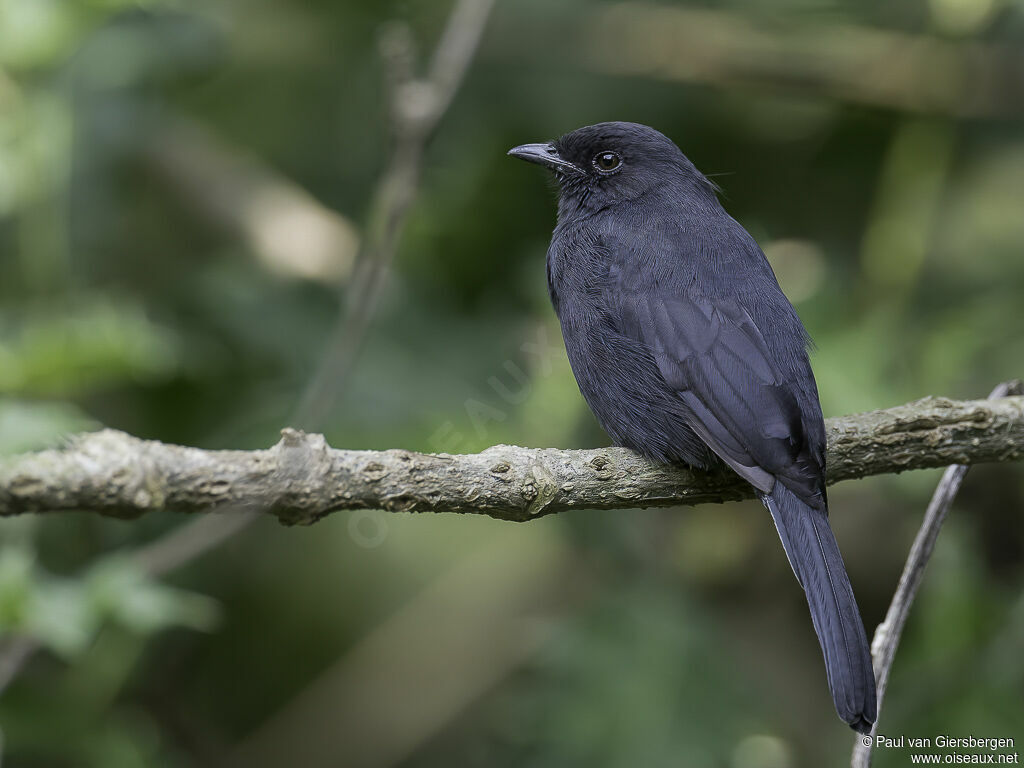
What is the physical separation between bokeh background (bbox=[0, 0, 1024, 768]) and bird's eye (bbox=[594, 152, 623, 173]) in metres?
0.75

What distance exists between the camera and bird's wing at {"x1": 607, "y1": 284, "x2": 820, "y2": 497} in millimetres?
3076

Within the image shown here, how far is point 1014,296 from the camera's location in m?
4.59

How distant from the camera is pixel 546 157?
412 cm

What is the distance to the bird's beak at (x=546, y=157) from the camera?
161 inches

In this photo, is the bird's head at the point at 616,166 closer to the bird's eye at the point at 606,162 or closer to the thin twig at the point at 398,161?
the bird's eye at the point at 606,162

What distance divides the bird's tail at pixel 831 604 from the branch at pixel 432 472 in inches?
8.4

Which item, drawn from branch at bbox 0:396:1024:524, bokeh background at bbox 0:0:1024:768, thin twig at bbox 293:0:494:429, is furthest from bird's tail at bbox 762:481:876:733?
thin twig at bbox 293:0:494:429

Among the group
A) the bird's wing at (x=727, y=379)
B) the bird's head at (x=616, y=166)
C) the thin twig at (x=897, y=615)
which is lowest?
the thin twig at (x=897, y=615)

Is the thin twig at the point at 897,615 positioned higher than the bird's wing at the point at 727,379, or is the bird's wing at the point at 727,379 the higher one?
the bird's wing at the point at 727,379

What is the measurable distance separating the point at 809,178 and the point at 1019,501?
5.92 feet

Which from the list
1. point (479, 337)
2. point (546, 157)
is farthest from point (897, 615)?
point (479, 337)

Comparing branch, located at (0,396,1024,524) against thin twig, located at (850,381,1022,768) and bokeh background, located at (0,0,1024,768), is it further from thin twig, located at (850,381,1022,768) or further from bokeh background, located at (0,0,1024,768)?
bokeh background, located at (0,0,1024,768)

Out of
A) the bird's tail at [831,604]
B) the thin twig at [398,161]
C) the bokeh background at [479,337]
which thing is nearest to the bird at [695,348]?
the bird's tail at [831,604]

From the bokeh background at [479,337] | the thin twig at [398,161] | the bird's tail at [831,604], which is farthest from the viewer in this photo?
the bokeh background at [479,337]
